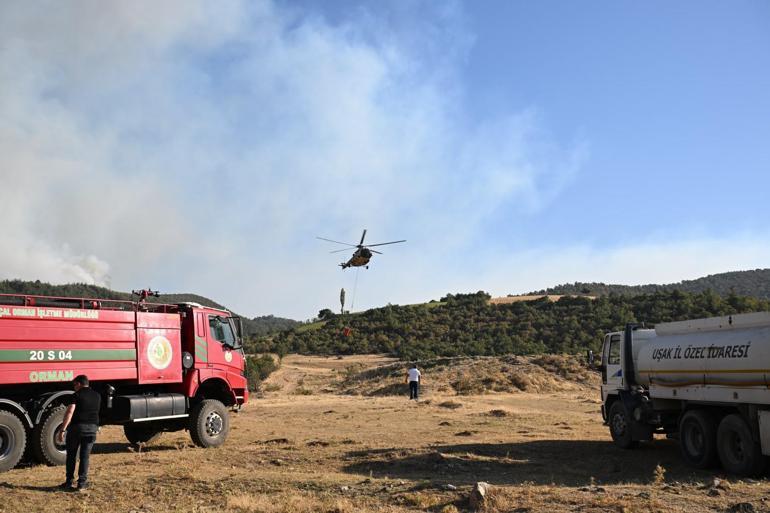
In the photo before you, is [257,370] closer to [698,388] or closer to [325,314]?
[698,388]

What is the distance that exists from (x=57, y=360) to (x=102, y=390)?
167 centimetres

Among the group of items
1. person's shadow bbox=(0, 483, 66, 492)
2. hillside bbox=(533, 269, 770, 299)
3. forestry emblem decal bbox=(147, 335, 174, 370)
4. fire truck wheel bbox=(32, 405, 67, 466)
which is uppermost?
hillside bbox=(533, 269, 770, 299)

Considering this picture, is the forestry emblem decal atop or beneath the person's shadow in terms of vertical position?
atop

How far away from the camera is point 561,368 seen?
1729 inches

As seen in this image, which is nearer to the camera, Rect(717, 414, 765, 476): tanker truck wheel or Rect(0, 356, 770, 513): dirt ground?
Rect(0, 356, 770, 513): dirt ground

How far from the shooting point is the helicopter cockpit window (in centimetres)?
1797

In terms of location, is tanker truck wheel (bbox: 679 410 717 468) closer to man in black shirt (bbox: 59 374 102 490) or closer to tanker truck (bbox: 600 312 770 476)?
tanker truck (bbox: 600 312 770 476)

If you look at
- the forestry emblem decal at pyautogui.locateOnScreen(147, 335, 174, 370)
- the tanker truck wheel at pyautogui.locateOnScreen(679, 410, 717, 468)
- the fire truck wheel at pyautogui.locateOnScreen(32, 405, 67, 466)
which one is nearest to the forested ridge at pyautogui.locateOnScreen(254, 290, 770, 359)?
the tanker truck wheel at pyautogui.locateOnScreen(679, 410, 717, 468)

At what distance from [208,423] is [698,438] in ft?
37.8

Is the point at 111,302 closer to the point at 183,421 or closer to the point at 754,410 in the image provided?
the point at 183,421

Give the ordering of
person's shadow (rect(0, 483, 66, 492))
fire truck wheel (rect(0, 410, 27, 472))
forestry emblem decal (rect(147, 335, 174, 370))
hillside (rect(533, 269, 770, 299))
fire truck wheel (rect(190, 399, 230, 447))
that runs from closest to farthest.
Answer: person's shadow (rect(0, 483, 66, 492)) → fire truck wheel (rect(0, 410, 27, 472)) → forestry emblem decal (rect(147, 335, 174, 370)) → fire truck wheel (rect(190, 399, 230, 447)) → hillside (rect(533, 269, 770, 299))

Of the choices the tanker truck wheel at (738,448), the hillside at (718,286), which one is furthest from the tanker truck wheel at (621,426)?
the hillside at (718,286)

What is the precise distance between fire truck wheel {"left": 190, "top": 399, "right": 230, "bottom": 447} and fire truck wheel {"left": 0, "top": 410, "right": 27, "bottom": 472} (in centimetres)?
426

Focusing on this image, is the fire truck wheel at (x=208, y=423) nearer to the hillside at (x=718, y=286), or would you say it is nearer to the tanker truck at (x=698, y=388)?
the tanker truck at (x=698, y=388)
